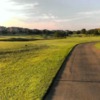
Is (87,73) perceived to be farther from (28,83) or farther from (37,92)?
(37,92)

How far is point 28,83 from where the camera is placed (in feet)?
39.6

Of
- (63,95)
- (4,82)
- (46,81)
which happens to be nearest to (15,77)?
(4,82)

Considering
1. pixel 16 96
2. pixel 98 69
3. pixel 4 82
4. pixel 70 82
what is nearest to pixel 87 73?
pixel 98 69

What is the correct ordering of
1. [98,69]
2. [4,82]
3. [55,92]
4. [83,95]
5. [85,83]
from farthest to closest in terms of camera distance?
[98,69] → [4,82] → [85,83] → [55,92] → [83,95]

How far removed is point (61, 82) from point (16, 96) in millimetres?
3146

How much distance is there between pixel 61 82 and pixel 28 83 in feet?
5.54

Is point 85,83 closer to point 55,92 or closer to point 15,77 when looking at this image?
point 55,92

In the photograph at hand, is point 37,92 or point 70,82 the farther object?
point 70,82

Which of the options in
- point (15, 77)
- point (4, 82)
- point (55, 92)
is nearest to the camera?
point (55, 92)

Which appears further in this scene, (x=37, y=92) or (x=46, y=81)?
(x=46, y=81)

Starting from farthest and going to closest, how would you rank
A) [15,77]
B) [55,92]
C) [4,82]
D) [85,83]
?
[15,77], [4,82], [85,83], [55,92]

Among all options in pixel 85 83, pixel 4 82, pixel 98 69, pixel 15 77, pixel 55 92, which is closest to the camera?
pixel 55 92

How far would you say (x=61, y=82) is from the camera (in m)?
12.1

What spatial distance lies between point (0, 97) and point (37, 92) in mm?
1561
